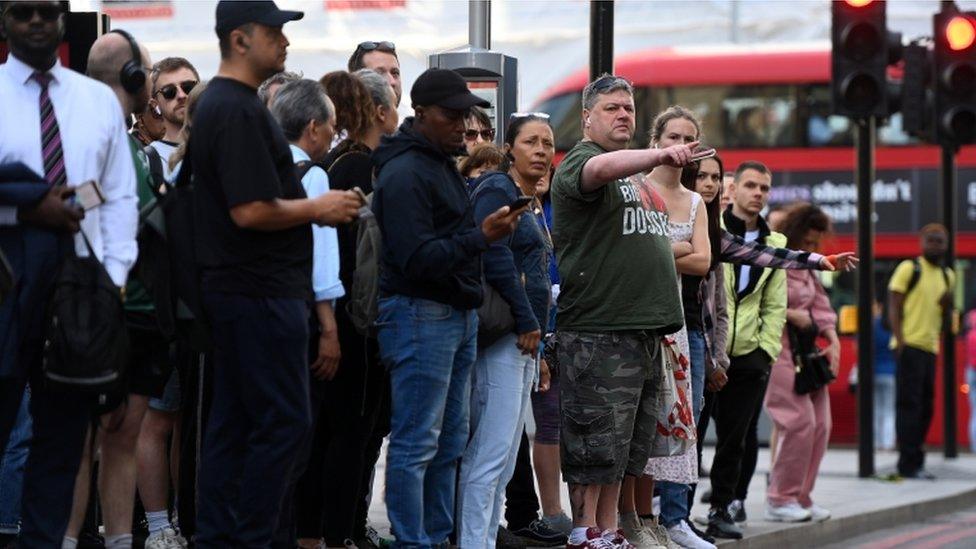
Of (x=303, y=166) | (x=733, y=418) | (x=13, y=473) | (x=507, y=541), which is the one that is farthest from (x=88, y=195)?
(x=733, y=418)

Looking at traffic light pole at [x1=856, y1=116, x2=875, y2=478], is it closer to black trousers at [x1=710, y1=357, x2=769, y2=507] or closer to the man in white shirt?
black trousers at [x1=710, y1=357, x2=769, y2=507]

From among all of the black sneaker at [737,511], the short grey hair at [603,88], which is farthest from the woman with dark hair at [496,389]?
the black sneaker at [737,511]

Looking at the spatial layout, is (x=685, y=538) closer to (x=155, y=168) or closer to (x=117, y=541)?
(x=155, y=168)

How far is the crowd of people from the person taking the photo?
5520mm

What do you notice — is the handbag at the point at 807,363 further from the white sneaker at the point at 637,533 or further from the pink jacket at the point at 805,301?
the white sneaker at the point at 637,533

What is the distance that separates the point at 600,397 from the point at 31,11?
2.99 meters

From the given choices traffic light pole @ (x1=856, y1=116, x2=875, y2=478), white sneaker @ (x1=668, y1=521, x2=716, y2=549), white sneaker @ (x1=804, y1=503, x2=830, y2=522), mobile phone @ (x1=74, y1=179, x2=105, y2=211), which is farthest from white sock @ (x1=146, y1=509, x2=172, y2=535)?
traffic light pole @ (x1=856, y1=116, x2=875, y2=478)

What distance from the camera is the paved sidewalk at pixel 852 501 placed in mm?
10031

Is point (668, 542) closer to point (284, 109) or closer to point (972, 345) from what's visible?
point (284, 109)

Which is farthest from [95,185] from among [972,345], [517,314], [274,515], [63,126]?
[972,345]

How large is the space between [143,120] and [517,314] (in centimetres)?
171

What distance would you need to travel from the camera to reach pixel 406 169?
6.53m

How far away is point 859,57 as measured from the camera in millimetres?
13523

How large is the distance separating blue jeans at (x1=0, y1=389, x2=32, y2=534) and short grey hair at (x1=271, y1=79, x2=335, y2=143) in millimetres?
1325
